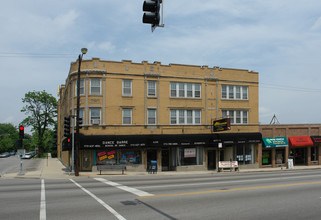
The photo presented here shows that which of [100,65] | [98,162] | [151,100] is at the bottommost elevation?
[98,162]

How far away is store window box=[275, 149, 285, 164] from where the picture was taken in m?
35.5

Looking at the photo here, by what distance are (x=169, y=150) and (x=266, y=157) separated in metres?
11.9

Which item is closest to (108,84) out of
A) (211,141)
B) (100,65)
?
(100,65)

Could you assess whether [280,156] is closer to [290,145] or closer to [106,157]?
[290,145]

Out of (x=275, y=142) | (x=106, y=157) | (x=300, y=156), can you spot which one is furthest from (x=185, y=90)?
(x=300, y=156)

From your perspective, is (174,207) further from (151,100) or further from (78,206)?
(151,100)

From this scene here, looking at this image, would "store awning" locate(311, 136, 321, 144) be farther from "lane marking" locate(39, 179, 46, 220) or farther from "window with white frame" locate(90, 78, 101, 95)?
"lane marking" locate(39, 179, 46, 220)

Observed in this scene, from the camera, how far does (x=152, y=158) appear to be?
3003cm

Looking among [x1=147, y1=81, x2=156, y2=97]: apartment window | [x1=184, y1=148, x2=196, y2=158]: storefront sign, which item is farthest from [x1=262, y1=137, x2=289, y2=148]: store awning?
[x1=147, y1=81, x2=156, y2=97]: apartment window

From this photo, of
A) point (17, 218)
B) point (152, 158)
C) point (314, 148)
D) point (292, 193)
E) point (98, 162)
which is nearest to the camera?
point (17, 218)

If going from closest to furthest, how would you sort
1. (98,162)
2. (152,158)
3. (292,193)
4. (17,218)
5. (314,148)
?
(17,218)
(292,193)
(98,162)
(152,158)
(314,148)

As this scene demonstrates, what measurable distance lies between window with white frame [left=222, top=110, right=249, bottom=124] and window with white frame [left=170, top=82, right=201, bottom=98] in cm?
372

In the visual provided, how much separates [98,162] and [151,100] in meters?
7.76

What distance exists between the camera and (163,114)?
3052 centimetres
